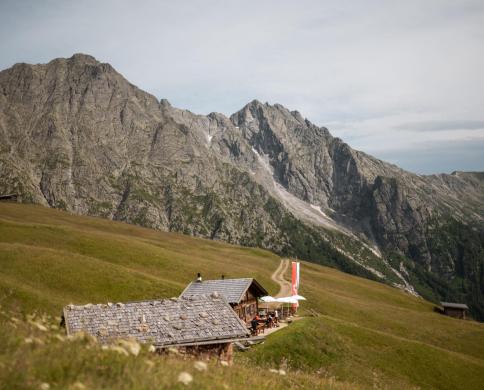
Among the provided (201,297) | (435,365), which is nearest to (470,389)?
(435,365)

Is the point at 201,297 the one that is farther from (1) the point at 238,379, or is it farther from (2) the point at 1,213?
(2) the point at 1,213

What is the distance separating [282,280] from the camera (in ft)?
293

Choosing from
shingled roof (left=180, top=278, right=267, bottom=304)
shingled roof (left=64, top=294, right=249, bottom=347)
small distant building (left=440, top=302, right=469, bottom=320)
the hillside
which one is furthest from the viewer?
small distant building (left=440, top=302, right=469, bottom=320)

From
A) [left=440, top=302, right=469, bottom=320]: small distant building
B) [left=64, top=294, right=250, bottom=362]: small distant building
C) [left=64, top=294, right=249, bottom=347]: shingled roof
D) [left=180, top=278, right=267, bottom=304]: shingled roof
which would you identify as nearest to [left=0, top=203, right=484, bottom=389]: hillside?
[left=64, top=294, right=250, bottom=362]: small distant building

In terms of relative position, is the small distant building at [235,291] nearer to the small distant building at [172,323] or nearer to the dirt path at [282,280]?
the small distant building at [172,323]

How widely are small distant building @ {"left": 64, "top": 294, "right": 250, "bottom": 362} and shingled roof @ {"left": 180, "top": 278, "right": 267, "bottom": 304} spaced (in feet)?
68.1

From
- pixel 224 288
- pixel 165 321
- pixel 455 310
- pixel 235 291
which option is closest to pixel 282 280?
pixel 224 288

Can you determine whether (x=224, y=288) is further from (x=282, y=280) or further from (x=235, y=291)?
(x=282, y=280)

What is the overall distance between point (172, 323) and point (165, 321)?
1.47 ft

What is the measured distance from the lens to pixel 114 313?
2480cm

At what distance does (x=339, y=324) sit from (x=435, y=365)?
1105cm

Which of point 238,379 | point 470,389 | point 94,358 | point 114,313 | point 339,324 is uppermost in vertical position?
A: point 94,358

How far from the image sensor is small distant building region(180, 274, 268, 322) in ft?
155

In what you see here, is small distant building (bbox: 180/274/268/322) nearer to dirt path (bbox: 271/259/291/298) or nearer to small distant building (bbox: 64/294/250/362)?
small distant building (bbox: 64/294/250/362)
